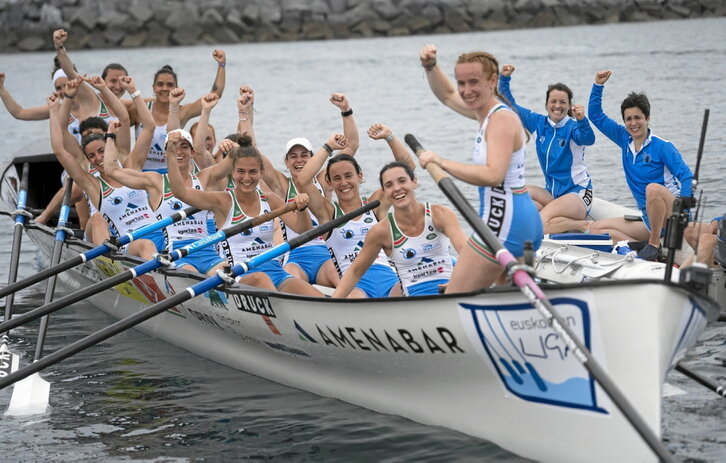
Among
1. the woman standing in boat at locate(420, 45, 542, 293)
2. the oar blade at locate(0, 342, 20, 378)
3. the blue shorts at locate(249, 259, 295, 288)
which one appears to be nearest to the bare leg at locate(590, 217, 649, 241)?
the blue shorts at locate(249, 259, 295, 288)

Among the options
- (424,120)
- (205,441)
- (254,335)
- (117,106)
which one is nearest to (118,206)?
(117,106)

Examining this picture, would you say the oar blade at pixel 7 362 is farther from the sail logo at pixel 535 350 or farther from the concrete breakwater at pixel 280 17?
the concrete breakwater at pixel 280 17

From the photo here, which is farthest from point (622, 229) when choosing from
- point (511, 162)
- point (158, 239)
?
point (158, 239)

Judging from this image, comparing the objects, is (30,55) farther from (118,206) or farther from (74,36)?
(118,206)

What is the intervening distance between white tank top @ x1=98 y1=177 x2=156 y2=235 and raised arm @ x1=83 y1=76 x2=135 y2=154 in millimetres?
730

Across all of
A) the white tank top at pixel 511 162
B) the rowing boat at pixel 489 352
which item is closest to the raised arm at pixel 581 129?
the rowing boat at pixel 489 352

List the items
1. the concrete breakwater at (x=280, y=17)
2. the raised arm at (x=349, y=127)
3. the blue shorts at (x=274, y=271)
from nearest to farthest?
the blue shorts at (x=274, y=271), the raised arm at (x=349, y=127), the concrete breakwater at (x=280, y=17)

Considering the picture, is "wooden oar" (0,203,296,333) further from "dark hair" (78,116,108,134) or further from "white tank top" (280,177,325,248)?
"dark hair" (78,116,108,134)

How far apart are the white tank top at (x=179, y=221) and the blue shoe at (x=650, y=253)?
12.8ft

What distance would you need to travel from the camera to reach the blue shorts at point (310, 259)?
9078 mm

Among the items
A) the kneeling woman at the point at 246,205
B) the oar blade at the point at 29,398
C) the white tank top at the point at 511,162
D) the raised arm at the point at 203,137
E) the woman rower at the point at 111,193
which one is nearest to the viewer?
the white tank top at the point at 511,162

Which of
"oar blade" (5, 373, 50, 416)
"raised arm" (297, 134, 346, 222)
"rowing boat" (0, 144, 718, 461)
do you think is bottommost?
"oar blade" (5, 373, 50, 416)

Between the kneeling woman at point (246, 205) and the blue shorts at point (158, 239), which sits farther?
the blue shorts at point (158, 239)

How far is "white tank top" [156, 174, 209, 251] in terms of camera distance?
931 cm
